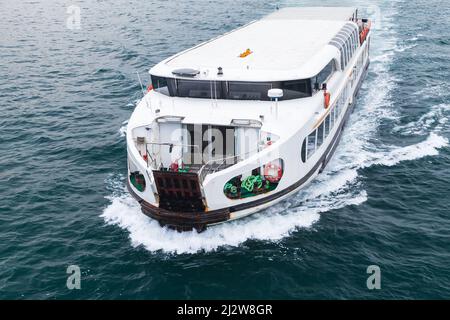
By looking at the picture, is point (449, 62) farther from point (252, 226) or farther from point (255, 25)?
point (252, 226)

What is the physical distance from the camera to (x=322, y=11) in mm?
43312

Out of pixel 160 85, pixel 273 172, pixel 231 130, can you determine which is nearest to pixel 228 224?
pixel 273 172

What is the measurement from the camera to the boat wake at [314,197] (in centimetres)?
2055

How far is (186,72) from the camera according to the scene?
24.3m

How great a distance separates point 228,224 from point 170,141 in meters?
5.32

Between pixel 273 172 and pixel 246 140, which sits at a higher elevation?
pixel 246 140

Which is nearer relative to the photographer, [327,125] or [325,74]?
[327,125]

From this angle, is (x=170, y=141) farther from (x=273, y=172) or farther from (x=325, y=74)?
(x=325, y=74)

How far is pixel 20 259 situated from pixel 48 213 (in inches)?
157

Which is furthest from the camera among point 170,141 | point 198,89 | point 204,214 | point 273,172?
point 198,89

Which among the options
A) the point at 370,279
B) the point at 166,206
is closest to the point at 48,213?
the point at 166,206

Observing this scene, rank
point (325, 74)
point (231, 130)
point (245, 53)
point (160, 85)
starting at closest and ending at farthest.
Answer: point (231, 130) < point (160, 85) < point (325, 74) < point (245, 53)

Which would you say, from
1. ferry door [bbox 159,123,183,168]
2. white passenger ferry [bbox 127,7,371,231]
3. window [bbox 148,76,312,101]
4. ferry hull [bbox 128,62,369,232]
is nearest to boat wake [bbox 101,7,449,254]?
ferry hull [bbox 128,62,369,232]

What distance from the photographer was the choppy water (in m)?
18.4
